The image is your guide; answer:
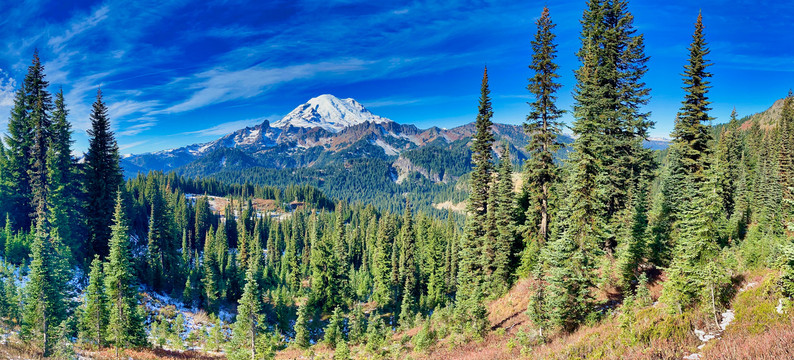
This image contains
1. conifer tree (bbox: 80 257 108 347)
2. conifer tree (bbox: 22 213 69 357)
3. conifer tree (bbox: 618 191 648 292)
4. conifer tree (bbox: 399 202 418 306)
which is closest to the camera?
conifer tree (bbox: 618 191 648 292)

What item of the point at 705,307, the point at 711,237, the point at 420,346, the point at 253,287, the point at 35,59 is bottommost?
the point at 420,346

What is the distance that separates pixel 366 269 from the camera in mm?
86062

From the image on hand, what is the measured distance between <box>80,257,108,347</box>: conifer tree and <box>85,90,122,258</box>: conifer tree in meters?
21.0

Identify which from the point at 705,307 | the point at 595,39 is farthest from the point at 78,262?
the point at 595,39

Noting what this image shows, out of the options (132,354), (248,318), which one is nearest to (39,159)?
(132,354)

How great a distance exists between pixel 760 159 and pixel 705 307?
300 ft

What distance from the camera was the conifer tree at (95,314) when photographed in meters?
25.1

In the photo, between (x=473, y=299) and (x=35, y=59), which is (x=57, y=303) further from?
(x=35, y=59)

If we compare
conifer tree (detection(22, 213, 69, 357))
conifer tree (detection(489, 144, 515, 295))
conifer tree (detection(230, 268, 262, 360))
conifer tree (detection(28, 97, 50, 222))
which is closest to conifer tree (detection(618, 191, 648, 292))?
conifer tree (detection(489, 144, 515, 295))

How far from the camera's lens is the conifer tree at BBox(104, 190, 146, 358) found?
25484 millimetres

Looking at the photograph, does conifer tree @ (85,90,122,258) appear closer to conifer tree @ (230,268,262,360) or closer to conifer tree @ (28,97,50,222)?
conifer tree @ (28,97,50,222)

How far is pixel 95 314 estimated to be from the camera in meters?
25.3

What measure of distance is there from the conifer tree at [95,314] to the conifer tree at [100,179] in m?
21.0

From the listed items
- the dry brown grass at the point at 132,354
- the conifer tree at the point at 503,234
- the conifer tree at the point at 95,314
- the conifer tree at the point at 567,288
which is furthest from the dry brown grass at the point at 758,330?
the conifer tree at the point at 95,314
